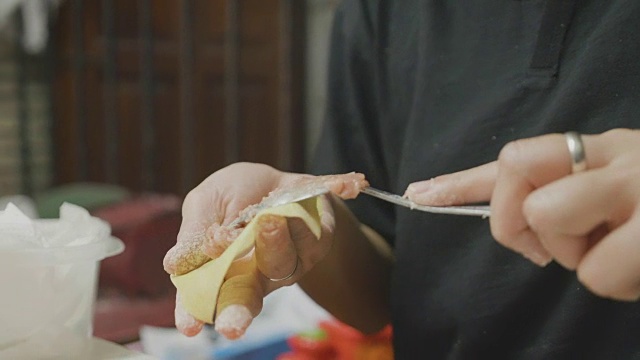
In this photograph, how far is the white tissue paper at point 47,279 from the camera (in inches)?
20.3

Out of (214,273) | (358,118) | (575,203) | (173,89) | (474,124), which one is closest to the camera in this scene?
(575,203)

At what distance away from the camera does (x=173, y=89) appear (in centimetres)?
210

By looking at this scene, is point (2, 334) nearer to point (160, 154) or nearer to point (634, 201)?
point (634, 201)

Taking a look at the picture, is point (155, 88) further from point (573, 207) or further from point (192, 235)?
point (573, 207)

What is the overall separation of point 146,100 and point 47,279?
163 cm

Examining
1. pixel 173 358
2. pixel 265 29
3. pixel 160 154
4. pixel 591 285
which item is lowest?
pixel 160 154

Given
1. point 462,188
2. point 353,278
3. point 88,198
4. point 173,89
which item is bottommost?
point 88,198

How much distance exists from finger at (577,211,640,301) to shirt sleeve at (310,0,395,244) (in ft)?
1.32

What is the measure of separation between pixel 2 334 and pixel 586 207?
39 cm

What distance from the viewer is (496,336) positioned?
64 cm

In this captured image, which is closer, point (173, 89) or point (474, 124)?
point (474, 124)

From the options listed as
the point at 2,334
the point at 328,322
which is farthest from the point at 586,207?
the point at 328,322

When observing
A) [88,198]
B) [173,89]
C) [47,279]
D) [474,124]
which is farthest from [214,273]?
[173,89]

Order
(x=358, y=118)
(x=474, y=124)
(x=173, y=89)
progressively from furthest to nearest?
(x=173, y=89)
(x=358, y=118)
(x=474, y=124)
